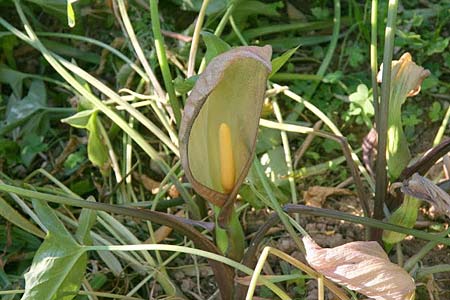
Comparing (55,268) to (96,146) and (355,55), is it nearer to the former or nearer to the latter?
(96,146)

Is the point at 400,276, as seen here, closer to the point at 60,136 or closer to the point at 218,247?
the point at 218,247

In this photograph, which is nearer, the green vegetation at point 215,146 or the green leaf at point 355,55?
the green vegetation at point 215,146

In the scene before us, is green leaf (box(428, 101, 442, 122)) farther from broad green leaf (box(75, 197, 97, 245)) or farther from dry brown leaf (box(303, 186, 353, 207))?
broad green leaf (box(75, 197, 97, 245))

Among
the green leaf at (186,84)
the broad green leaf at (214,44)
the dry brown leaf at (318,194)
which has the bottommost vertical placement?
the dry brown leaf at (318,194)

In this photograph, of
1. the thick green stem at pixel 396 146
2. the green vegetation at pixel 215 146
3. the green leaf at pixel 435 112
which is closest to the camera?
the green vegetation at pixel 215 146

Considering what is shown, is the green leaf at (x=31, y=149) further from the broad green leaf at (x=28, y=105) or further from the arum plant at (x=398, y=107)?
the arum plant at (x=398, y=107)

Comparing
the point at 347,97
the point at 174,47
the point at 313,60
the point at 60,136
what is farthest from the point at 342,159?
the point at 60,136

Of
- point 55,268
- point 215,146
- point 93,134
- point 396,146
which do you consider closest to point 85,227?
point 55,268

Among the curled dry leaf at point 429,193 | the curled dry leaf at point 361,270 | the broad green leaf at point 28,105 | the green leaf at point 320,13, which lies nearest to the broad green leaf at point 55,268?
the curled dry leaf at point 361,270
